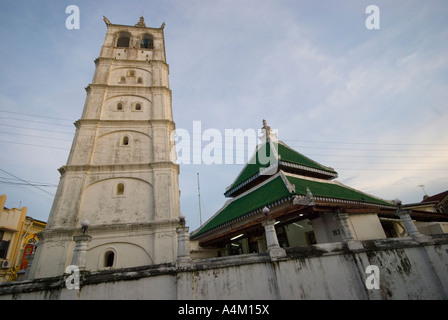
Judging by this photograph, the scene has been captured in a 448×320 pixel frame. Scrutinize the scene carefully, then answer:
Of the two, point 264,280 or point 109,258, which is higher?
point 109,258

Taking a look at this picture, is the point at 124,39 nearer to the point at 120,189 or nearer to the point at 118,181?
the point at 118,181

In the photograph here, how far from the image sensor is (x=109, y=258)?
12602 millimetres

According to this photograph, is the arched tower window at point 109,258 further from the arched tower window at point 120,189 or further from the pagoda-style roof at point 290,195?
the pagoda-style roof at point 290,195

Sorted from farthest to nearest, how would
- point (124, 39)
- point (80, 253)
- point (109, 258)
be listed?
point (124, 39), point (109, 258), point (80, 253)

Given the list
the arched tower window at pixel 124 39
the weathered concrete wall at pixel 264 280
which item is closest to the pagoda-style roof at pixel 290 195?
the weathered concrete wall at pixel 264 280

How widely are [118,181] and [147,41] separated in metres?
19.1

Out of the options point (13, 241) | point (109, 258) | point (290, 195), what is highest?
point (13, 241)

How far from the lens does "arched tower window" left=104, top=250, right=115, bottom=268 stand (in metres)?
12.3

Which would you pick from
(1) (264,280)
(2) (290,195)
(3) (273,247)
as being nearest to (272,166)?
(2) (290,195)

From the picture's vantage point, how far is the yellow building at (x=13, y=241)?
778 inches

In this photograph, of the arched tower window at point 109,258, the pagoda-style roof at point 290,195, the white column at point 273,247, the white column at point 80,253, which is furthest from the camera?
the arched tower window at point 109,258

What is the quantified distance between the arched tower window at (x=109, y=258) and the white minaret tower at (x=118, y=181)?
59mm

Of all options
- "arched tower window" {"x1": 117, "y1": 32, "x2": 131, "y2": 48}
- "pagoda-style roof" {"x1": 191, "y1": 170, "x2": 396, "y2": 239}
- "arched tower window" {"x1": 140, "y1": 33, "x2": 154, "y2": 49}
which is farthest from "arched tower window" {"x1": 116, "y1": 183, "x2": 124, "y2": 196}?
"arched tower window" {"x1": 117, "y1": 32, "x2": 131, "y2": 48}
